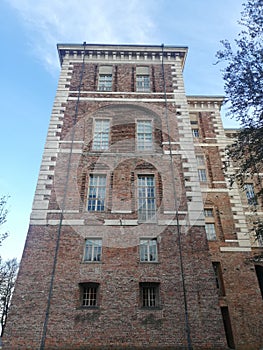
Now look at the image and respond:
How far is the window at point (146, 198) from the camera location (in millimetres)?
14219

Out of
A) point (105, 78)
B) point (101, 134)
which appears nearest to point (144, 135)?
point (101, 134)

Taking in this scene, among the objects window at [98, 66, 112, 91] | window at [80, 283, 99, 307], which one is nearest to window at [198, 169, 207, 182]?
window at [98, 66, 112, 91]

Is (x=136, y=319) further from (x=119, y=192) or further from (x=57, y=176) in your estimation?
(x=57, y=176)

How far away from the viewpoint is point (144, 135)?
17.3 meters

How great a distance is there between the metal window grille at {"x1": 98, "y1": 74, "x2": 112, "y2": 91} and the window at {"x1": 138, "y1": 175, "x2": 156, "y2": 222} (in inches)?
298

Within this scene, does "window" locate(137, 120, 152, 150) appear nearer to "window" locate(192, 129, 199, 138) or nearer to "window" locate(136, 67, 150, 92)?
"window" locate(136, 67, 150, 92)

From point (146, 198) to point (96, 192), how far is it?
277 centimetres

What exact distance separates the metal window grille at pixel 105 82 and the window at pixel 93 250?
10.9m

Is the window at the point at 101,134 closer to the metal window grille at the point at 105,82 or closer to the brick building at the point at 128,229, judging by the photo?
the brick building at the point at 128,229

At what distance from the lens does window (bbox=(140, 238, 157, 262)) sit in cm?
1323

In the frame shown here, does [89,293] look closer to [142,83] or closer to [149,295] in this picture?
[149,295]

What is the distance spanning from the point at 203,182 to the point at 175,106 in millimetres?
6793

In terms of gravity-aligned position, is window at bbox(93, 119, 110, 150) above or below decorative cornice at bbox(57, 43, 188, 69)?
below

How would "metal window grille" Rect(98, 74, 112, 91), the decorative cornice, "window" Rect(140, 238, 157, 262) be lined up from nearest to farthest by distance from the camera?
"window" Rect(140, 238, 157, 262) < "metal window grille" Rect(98, 74, 112, 91) < the decorative cornice
